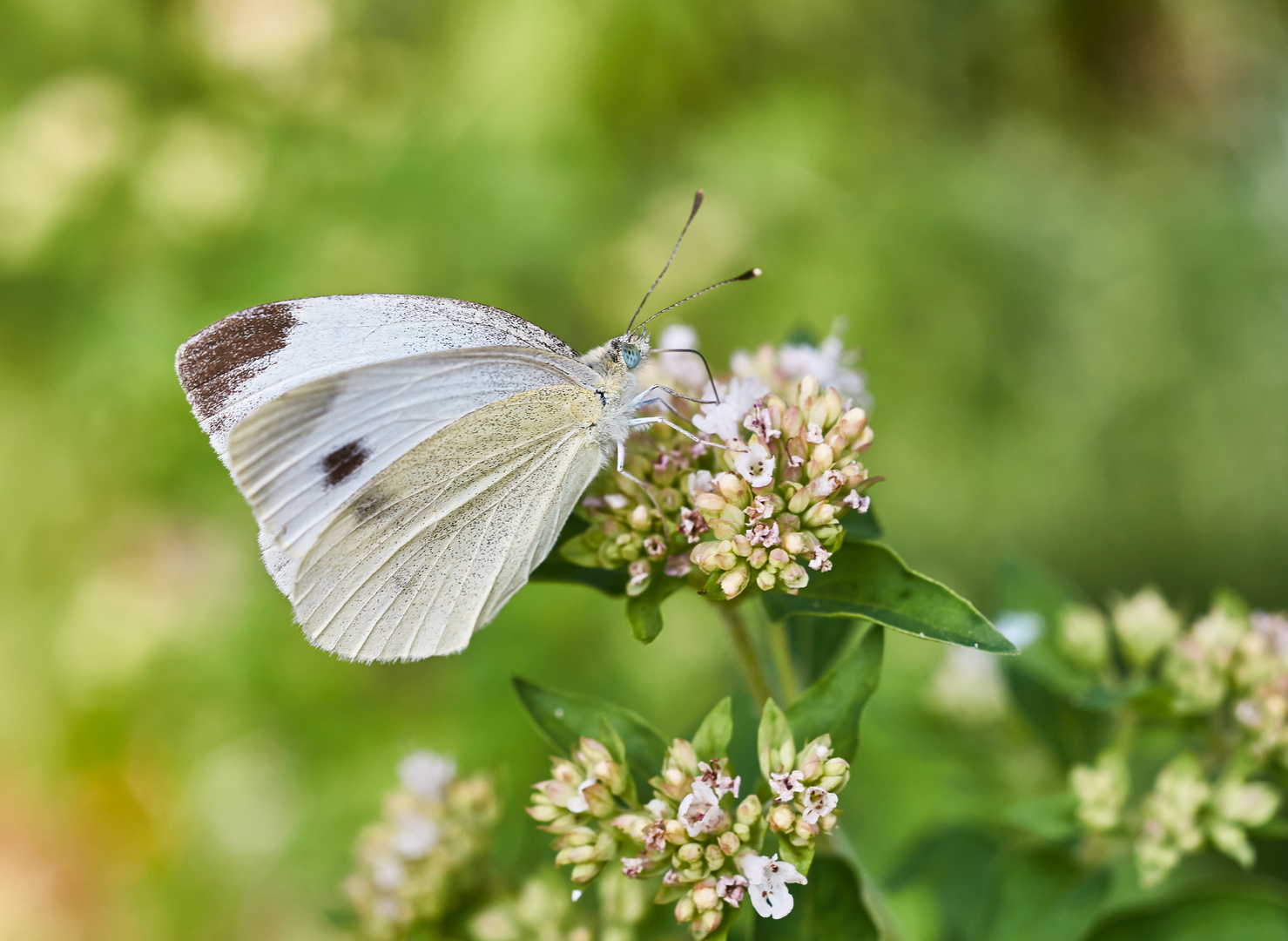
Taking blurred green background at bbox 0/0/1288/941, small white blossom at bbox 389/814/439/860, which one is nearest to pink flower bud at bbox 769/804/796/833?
small white blossom at bbox 389/814/439/860

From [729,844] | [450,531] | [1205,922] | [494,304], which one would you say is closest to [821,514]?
[729,844]

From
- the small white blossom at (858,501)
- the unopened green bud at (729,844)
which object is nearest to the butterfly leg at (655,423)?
the small white blossom at (858,501)

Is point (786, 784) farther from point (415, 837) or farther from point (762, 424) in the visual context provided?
point (415, 837)

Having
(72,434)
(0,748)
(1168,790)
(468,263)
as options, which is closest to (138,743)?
(0,748)

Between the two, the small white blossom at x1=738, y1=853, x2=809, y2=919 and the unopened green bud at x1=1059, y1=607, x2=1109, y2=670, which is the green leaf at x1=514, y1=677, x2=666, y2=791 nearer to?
the small white blossom at x1=738, y1=853, x2=809, y2=919

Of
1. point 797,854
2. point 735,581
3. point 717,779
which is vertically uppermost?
point 735,581

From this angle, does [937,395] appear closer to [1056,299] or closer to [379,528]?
[1056,299]
